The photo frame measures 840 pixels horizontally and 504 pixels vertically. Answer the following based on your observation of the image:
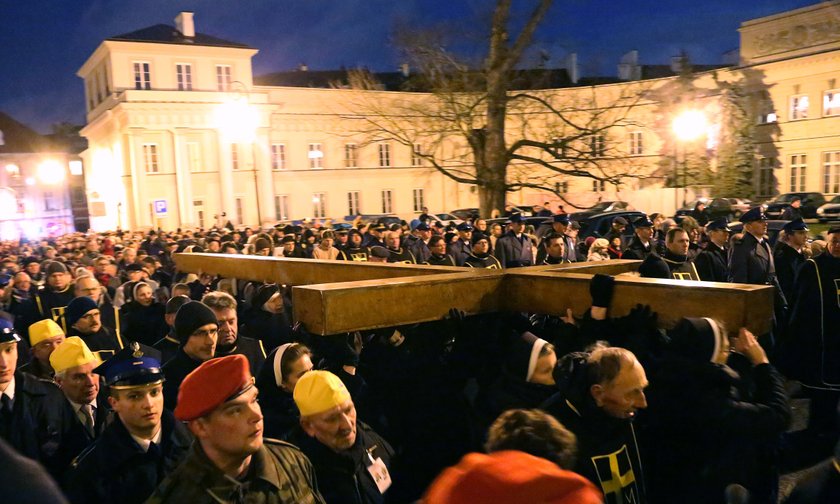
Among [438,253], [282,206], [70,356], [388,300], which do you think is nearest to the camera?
[388,300]

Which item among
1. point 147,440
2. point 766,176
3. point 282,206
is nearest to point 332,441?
point 147,440

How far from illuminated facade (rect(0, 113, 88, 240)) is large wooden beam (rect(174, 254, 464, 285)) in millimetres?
61934

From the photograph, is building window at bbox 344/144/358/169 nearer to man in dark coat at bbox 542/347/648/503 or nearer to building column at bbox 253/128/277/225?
building column at bbox 253/128/277/225

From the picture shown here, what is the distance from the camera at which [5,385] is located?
3996mm

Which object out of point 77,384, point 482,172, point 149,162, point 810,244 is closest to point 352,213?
point 149,162

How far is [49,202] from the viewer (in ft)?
217

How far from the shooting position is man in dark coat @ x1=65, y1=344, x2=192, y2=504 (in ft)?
→ 9.71

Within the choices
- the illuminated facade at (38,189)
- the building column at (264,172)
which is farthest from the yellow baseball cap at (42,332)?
the illuminated facade at (38,189)

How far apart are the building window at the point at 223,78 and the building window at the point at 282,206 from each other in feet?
28.2

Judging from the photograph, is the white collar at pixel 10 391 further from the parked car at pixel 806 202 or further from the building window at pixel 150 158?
the building window at pixel 150 158

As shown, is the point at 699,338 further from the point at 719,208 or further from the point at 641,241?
the point at 719,208

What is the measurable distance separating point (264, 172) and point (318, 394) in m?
47.3

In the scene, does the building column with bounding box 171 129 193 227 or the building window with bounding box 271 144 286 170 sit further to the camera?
the building window with bounding box 271 144 286 170

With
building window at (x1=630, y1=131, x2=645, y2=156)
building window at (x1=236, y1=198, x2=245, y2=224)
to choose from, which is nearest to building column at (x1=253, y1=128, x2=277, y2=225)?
building window at (x1=236, y1=198, x2=245, y2=224)
